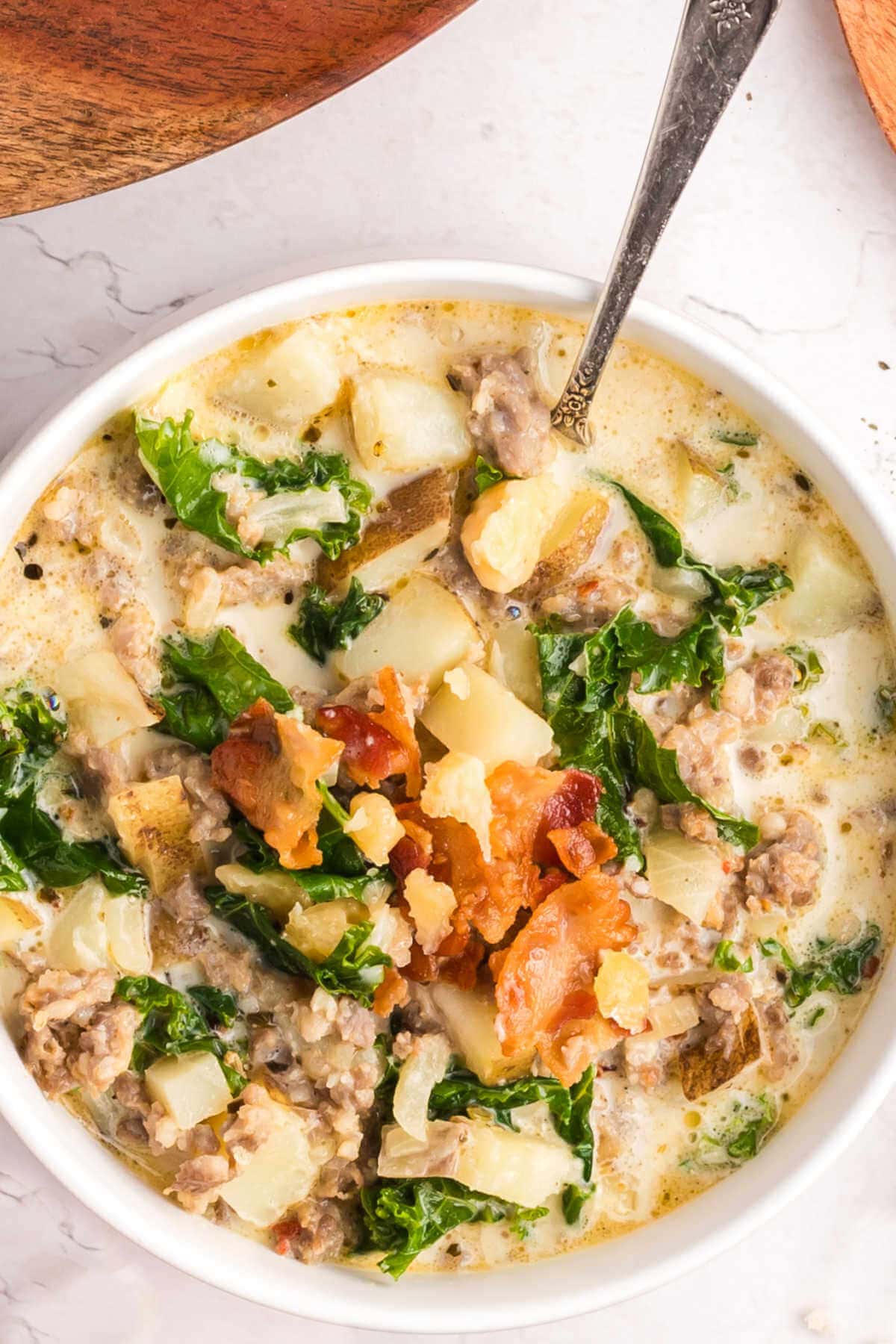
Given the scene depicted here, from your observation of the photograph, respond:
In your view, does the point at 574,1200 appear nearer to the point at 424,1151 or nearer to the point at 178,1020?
the point at 424,1151

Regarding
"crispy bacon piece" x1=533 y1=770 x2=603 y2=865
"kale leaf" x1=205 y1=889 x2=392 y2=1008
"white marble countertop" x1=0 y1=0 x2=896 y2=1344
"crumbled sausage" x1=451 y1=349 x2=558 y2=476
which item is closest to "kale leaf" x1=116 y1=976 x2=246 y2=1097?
"kale leaf" x1=205 y1=889 x2=392 y2=1008

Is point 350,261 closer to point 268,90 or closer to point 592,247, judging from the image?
point 268,90

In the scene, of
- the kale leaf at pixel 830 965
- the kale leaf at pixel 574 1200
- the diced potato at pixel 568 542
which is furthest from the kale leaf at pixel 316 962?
the kale leaf at pixel 830 965

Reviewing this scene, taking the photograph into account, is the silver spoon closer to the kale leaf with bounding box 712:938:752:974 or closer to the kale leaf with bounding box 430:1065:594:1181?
the kale leaf with bounding box 712:938:752:974

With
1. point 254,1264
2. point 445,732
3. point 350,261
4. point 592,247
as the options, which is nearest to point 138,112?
point 350,261

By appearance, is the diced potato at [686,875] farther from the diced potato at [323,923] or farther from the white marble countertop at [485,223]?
the white marble countertop at [485,223]

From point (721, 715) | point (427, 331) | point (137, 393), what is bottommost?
point (721, 715)

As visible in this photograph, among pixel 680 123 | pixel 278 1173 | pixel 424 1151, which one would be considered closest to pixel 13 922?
pixel 278 1173
